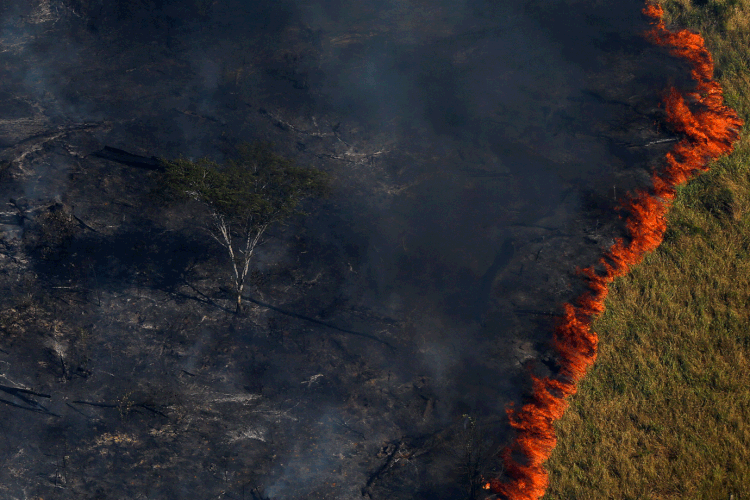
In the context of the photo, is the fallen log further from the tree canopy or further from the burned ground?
the tree canopy

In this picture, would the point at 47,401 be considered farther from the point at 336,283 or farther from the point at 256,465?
the point at 336,283

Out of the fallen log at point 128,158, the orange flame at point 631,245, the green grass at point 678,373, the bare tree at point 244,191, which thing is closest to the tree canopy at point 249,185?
the bare tree at point 244,191

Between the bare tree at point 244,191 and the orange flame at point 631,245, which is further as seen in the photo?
the bare tree at point 244,191

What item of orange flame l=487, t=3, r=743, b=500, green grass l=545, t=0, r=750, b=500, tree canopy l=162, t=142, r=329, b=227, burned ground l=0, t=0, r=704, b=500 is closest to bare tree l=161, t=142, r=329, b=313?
tree canopy l=162, t=142, r=329, b=227

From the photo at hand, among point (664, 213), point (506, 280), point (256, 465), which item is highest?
point (664, 213)

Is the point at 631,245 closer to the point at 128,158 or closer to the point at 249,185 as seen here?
the point at 249,185

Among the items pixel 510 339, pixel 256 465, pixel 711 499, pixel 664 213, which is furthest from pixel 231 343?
pixel 664 213

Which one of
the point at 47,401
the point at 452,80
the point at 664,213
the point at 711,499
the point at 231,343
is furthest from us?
the point at 452,80

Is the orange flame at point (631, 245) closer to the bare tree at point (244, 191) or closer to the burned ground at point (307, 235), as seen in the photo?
the burned ground at point (307, 235)
